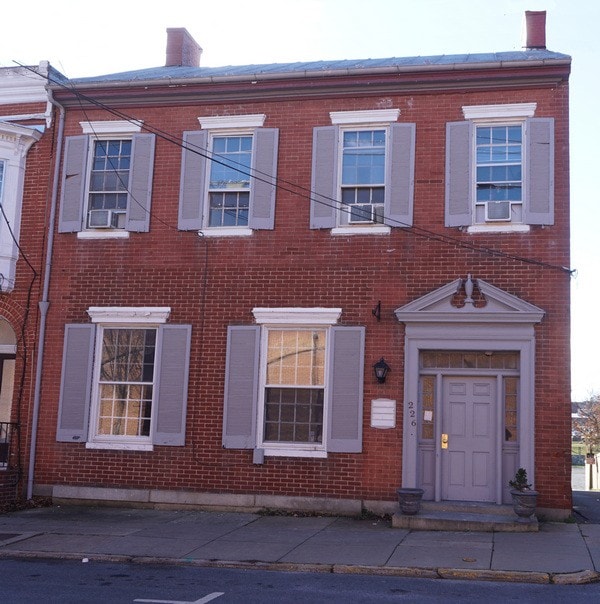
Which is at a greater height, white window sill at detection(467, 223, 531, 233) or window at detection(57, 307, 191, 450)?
white window sill at detection(467, 223, 531, 233)

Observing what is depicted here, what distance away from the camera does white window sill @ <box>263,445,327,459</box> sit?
44.4ft

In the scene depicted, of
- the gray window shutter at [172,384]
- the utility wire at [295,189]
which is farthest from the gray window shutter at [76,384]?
the utility wire at [295,189]

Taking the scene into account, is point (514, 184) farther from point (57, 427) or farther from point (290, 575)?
point (57, 427)

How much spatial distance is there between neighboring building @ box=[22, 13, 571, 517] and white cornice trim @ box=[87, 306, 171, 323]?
0.04 meters

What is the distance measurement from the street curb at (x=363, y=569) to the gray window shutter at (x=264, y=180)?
20.2 feet

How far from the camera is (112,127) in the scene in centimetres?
1520

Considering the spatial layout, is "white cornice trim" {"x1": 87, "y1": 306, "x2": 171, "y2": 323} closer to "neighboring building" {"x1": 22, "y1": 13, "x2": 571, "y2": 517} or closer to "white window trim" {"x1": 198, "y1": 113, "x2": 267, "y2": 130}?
"neighboring building" {"x1": 22, "y1": 13, "x2": 571, "y2": 517}

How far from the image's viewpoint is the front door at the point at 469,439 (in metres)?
13.1

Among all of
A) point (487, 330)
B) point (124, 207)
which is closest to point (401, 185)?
point (487, 330)

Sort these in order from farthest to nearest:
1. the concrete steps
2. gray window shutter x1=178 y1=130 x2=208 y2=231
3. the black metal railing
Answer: the black metal railing
gray window shutter x1=178 y1=130 x2=208 y2=231
the concrete steps

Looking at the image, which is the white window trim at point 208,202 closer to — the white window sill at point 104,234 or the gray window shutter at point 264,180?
the gray window shutter at point 264,180

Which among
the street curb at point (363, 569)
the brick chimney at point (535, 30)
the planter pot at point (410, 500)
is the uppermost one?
the brick chimney at point (535, 30)

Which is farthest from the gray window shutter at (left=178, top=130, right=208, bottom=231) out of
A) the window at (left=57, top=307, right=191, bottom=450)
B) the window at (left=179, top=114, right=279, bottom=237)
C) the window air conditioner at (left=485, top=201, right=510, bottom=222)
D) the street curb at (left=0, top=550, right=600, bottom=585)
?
the street curb at (left=0, top=550, right=600, bottom=585)

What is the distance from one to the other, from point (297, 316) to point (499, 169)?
409 cm
